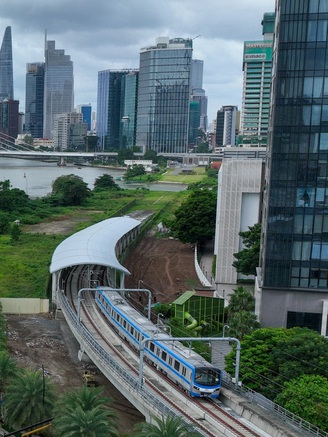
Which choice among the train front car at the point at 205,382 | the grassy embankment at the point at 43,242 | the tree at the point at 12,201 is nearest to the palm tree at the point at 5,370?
the train front car at the point at 205,382

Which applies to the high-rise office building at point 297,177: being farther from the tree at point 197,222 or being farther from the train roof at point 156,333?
the tree at point 197,222

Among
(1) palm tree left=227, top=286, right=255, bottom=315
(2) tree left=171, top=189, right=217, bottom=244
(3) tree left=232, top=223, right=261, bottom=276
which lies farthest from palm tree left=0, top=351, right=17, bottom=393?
(2) tree left=171, top=189, right=217, bottom=244

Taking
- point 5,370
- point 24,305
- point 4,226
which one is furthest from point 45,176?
point 5,370

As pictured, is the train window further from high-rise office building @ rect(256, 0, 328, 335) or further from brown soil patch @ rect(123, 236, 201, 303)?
brown soil patch @ rect(123, 236, 201, 303)

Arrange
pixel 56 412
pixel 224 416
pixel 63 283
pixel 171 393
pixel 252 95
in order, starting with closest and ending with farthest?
pixel 56 412
pixel 224 416
pixel 171 393
pixel 63 283
pixel 252 95

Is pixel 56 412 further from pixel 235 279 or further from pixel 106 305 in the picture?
pixel 235 279

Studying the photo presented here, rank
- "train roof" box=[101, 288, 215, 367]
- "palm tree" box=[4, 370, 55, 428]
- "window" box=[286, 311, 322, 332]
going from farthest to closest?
"window" box=[286, 311, 322, 332]
"train roof" box=[101, 288, 215, 367]
"palm tree" box=[4, 370, 55, 428]

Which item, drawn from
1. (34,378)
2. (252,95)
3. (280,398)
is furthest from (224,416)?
(252,95)
